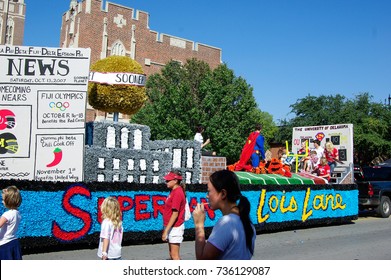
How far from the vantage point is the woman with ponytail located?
2957mm

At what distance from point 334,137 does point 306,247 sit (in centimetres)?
896

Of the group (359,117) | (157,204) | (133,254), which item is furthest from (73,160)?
(359,117)

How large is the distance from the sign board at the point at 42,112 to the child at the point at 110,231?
562 centimetres

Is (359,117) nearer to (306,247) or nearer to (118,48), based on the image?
(118,48)

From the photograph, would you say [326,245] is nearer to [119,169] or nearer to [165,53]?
[119,169]

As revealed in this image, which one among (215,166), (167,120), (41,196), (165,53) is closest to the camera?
(41,196)

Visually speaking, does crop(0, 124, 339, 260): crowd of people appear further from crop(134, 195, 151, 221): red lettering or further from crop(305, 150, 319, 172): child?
Answer: crop(305, 150, 319, 172): child

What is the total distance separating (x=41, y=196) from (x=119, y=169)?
3170 mm

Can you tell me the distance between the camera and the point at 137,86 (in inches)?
491

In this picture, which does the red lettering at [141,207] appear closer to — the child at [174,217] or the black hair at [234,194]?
the child at [174,217]

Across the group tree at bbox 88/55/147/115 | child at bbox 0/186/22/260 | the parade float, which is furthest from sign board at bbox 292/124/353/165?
child at bbox 0/186/22/260

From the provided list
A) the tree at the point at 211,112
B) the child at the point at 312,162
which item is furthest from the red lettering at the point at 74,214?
the tree at the point at 211,112

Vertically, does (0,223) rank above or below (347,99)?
below
